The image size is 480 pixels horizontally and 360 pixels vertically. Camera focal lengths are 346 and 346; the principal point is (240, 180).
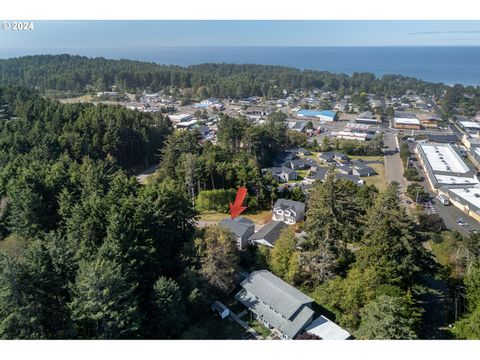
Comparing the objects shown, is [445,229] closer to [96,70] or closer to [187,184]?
[187,184]

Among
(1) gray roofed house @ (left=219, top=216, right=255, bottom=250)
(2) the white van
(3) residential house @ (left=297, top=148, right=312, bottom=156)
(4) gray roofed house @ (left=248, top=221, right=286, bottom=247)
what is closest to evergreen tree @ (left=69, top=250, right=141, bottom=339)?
(1) gray roofed house @ (left=219, top=216, right=255, bottom=250)

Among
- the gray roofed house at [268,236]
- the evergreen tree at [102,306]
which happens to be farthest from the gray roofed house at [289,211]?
the evergreen tree at [102,306]

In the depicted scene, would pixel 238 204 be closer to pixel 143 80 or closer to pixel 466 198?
pixel 466 198

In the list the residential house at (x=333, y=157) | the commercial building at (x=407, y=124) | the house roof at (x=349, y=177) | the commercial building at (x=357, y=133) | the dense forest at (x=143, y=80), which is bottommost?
the house roof at (x=349, y=177)

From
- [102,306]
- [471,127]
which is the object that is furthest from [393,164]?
[102,306]

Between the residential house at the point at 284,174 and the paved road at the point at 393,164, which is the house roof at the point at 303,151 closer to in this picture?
the residential house at the point at 284,174

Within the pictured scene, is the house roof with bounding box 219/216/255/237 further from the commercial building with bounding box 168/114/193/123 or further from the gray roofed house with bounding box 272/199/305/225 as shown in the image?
the commercial building with bounding box 168/114/193/123

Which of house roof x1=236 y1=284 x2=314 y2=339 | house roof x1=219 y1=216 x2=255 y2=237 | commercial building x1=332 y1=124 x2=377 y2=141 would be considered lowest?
house roof x1=236 y1=284 x2=314 y2=339
